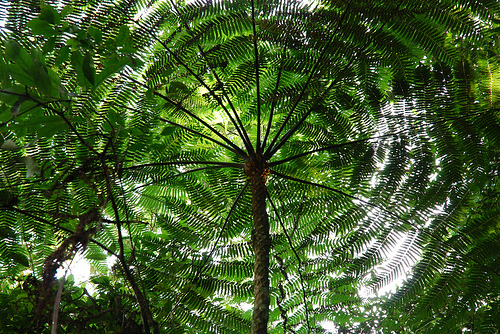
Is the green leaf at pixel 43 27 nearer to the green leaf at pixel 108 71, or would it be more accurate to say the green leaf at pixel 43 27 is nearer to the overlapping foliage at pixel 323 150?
the green leaf at pixel 108 71

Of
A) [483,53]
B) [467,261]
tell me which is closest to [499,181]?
[467,261]

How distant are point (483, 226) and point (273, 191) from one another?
1.51 metres

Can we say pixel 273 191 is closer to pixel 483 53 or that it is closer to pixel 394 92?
pixel 394 92

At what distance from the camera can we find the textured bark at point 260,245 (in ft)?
4.61

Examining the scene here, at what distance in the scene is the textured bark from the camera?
4.61ft

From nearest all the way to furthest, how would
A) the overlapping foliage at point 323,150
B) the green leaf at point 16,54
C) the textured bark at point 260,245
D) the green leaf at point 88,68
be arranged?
the green leaf at point 16,54 < the green leaf at point 88,68 < the textured bark at point 260,245 < the overlapping foliage at point 323,150

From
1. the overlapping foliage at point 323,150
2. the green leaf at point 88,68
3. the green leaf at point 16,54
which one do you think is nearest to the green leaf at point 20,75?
the green leaf at point 16,54

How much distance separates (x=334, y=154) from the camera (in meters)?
2.42

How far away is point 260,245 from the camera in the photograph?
5.30 ft

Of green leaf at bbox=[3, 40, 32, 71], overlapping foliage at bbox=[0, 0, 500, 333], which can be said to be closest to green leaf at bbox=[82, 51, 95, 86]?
green leaf at bbox=[3, 40, 32, 71]

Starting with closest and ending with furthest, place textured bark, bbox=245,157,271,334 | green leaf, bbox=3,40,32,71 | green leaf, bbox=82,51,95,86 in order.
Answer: green leaf, bbox=3,40,32,71 < green leaf, bbox=82,51,95,86 < textured bark, bbox=245,157,271,334

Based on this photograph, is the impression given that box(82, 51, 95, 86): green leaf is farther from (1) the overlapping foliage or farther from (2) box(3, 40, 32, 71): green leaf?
(1) the overlapping foliage

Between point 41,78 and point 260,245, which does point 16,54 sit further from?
point 260,245

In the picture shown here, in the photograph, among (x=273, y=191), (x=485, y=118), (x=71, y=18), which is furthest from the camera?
(x=273, y=191)
